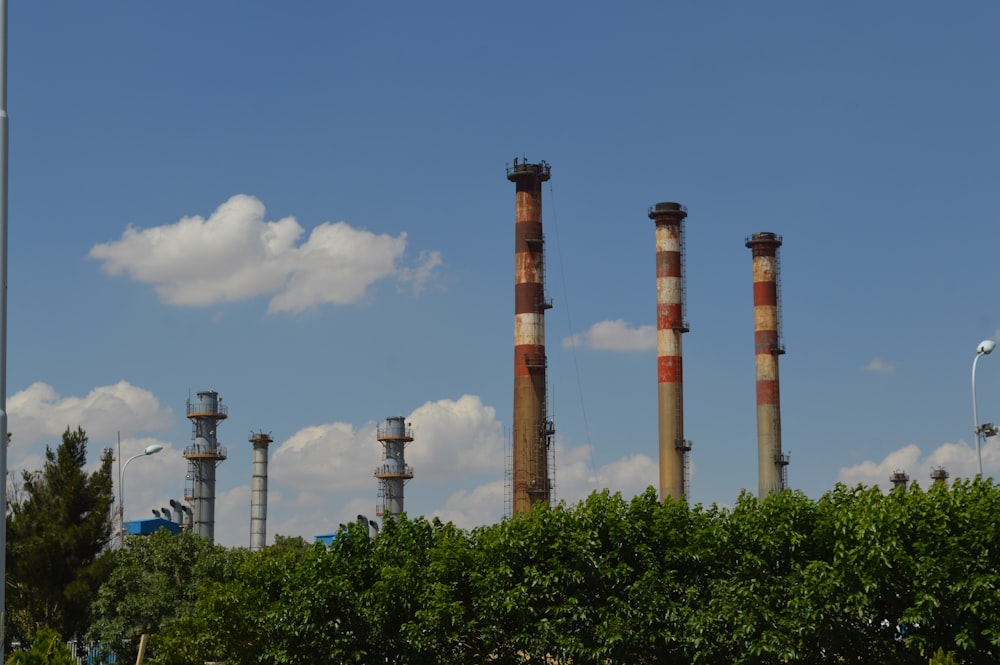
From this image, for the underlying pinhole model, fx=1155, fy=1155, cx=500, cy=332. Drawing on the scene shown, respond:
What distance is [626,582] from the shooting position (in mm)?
25469

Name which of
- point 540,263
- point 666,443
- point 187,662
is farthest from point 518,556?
point 666,443

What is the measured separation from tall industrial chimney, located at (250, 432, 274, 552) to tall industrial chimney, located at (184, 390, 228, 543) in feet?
18.1

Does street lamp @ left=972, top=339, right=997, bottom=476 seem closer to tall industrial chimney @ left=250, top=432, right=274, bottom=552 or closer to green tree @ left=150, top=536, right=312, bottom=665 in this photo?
green tree @ left=150, top=536, right=312, bottom=665

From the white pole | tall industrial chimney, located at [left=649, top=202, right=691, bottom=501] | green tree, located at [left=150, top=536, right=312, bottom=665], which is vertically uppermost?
tall industrial chimney, located at [left=649, top=202, right=691, bottom=501]

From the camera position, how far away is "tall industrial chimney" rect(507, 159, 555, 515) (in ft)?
193

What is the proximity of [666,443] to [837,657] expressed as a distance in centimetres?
3892

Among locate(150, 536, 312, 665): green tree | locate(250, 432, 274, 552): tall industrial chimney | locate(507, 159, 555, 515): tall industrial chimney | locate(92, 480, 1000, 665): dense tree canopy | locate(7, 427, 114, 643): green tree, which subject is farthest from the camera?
locate(250, 432, 274, 552): tall industrial chimney

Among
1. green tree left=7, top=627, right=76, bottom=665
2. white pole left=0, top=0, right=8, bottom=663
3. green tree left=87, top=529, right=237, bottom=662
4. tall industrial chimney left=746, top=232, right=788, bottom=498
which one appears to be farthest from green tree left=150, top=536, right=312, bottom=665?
tall industrial chimney left=746, top=232, right=788, bottom=498

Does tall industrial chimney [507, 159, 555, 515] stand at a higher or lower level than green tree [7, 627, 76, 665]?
higher

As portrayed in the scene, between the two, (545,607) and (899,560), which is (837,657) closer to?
(899,560)

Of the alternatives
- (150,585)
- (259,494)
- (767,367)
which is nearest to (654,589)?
(150,585)

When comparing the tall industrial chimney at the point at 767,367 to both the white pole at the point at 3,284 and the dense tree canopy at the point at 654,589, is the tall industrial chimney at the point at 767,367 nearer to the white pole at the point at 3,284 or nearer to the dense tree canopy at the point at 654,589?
the dense tree canopy at the point at 654,589

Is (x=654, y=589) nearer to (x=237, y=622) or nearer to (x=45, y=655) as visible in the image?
(x=237, y=622)

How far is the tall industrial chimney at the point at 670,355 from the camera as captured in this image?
63250 millimetres
